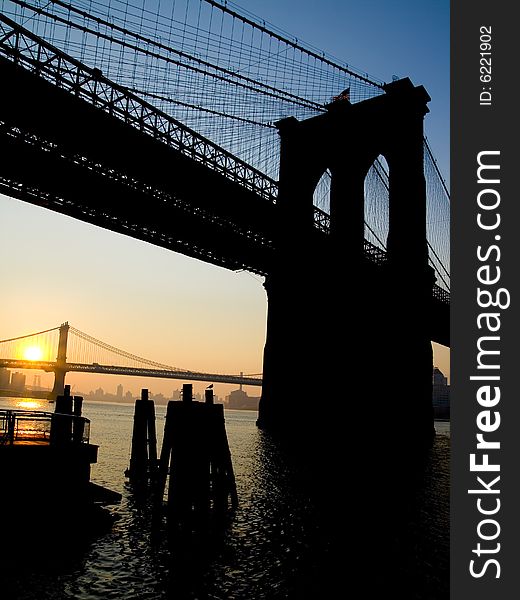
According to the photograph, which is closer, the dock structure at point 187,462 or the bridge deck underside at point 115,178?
the dock structure at point 187,462

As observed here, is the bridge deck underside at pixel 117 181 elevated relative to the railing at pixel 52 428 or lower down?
elevated

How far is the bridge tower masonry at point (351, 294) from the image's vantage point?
3575cm

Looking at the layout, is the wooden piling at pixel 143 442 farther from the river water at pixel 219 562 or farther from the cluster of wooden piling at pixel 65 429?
the cluster of wooden piling at pixel 65 429

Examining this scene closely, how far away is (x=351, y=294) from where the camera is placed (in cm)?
3612

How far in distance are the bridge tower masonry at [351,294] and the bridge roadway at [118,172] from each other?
13.2 feet

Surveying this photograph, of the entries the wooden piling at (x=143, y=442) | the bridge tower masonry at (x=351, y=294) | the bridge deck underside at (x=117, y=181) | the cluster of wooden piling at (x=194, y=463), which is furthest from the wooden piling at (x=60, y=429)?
the bridge tower masonry at (x=351, y=294)

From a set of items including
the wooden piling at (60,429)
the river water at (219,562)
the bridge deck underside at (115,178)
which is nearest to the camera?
the river water at (219,562)

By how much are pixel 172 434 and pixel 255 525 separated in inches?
114

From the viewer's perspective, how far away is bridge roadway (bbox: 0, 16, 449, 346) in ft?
73.5

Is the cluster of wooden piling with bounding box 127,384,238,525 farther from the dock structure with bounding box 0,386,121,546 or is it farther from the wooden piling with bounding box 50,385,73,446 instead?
the wooden piling with bounding box 50,385,73,446

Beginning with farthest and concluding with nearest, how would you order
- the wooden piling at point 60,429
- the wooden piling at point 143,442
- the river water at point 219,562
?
the wooden piling at point 143,442, the wooden piling at point 60,429, the river water at point 219,562

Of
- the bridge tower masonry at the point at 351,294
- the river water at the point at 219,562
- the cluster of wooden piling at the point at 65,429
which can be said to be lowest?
the river water at the point at 219,562

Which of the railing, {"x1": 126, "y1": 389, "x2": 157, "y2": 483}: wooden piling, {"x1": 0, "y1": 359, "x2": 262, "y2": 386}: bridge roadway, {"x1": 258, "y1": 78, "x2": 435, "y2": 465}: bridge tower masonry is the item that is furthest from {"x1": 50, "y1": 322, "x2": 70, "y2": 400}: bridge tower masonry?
the railing

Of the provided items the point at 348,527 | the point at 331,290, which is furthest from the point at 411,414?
the point at 348,527
